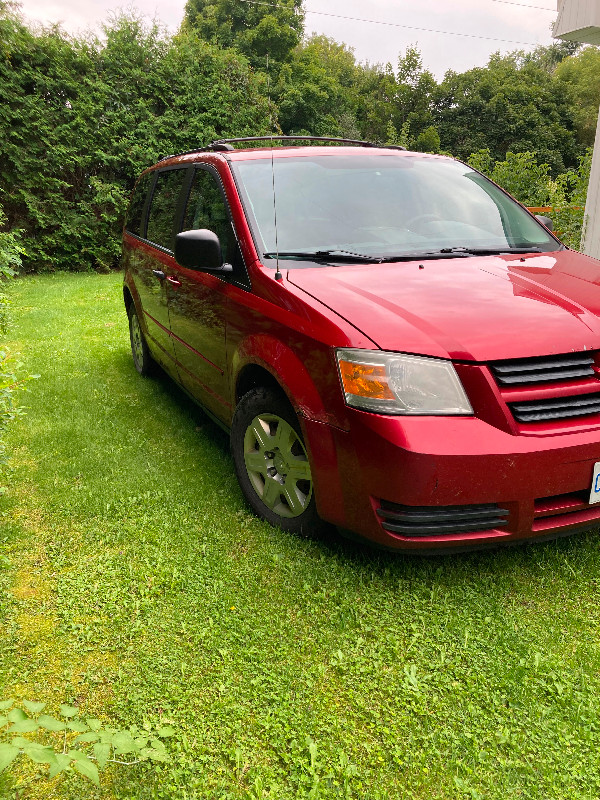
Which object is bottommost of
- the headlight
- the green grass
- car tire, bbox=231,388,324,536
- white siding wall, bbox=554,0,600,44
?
the green grass

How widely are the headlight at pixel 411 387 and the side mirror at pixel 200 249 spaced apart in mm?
1171

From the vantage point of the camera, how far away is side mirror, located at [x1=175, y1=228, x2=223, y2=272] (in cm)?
319

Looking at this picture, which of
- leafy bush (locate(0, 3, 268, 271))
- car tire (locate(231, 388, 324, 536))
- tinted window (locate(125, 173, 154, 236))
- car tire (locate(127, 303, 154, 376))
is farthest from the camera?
leafy bush (locate(0, 3, 268, 271))

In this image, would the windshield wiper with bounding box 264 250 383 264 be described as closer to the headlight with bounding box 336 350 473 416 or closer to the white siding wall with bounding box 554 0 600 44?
the headlight with bounding box 336 350 473 416

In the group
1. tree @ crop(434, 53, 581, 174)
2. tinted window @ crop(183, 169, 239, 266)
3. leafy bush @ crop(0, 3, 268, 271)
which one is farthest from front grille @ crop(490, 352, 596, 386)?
tree @ crop(434, 53, 581, 174)

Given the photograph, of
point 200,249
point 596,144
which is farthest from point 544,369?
point 596,144

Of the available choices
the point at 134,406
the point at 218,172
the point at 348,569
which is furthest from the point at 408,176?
the point at 134,406

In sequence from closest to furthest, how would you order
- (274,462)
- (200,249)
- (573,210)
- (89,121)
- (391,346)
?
(391,346)
(274,462)
(200,249)
(573,210)
(89,121)

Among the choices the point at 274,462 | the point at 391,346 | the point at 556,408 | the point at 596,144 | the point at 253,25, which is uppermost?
the point at 253,25

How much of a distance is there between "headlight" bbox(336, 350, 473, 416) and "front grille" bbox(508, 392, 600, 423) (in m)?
0.18

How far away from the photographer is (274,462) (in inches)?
120

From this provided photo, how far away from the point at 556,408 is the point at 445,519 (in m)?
0.57

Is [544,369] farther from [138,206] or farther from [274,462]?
[138,206]

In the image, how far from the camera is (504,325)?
2.46 meters
